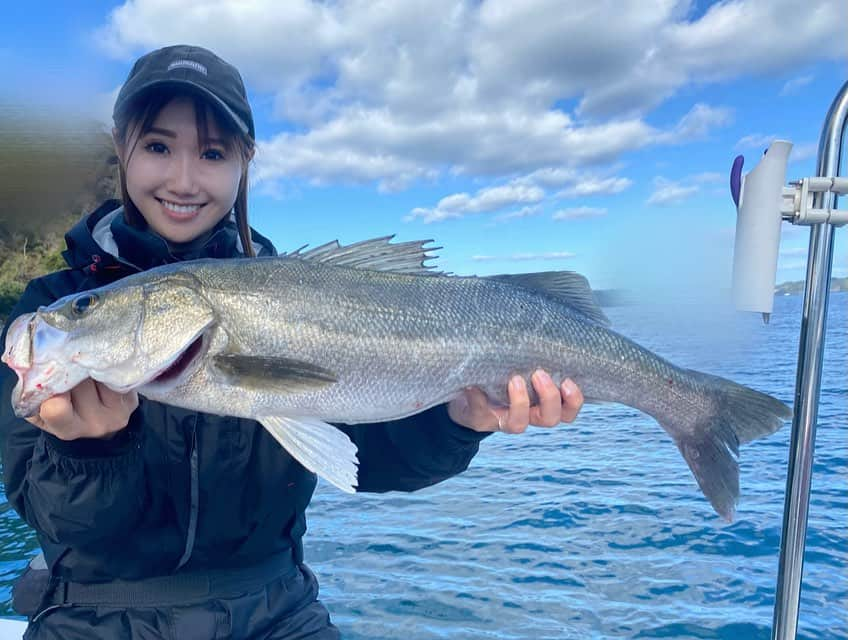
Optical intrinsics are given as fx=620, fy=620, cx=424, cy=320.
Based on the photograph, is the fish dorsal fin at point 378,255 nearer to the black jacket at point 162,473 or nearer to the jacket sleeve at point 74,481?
the black jacket at point 162,473

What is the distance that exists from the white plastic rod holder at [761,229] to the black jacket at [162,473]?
4.71 ft

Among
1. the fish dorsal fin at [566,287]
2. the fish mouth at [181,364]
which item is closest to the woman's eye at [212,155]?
the fish mouth at [181,364]

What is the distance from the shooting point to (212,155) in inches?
122

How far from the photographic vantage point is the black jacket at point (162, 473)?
2275 millimetres

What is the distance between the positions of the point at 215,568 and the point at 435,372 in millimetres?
1296

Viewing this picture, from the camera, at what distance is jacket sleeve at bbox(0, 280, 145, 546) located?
7.34ft

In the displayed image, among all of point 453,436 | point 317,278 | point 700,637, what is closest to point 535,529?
point 700,637

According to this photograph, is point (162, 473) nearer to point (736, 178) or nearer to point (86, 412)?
point (86, 412)

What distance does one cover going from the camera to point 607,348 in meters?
2.91

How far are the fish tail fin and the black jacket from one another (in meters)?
1.04

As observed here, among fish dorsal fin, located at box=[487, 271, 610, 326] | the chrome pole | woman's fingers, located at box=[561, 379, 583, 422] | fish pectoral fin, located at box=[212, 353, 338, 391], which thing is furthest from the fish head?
the chrome pole

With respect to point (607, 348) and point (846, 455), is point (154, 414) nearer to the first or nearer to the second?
point (607, 348)

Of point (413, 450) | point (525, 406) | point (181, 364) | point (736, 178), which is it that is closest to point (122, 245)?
point (181, 364)

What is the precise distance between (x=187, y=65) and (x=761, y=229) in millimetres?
2666
